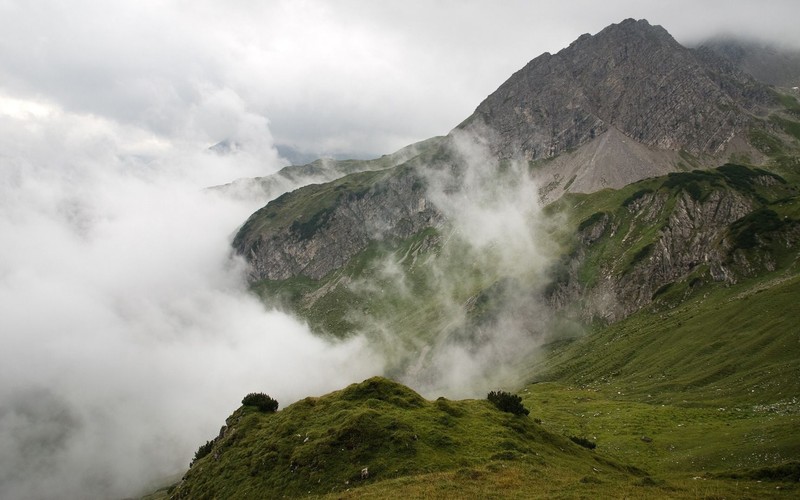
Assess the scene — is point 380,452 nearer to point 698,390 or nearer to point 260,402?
point 260,402

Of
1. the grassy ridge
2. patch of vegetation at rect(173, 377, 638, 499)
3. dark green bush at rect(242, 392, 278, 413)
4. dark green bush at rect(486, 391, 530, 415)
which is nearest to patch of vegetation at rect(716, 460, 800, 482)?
the grassy ridge

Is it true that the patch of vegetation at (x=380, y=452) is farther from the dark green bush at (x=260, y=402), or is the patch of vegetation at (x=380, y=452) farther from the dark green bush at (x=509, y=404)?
the dark green bush at (x=260, y=402)

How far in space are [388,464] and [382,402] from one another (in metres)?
11.5

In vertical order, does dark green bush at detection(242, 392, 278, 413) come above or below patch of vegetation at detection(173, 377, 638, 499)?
above

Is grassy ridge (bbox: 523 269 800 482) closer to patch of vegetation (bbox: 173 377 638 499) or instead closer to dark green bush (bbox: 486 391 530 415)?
dark green bush (bbox: 486 391 530 415)

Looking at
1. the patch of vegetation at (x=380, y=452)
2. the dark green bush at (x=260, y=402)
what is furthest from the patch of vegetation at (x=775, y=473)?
the dark green bush at (x=260, y=402)

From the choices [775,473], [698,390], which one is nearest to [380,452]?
[775,473]

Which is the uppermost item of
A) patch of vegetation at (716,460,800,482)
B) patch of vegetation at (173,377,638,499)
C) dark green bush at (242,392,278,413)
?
dark green bush at (242,392,278,413)

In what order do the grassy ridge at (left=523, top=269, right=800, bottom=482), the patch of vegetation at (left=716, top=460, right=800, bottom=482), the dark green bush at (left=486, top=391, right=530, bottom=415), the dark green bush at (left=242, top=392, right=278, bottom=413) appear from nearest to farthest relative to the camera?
the patch of vegetation at (left=716, top=460, right=800, bottom=482)
the dark green bush at (left=486, top=391, right=530, bottom=415)
the grassy ridge at (left=523, top=269, right=800, bottom=482)
the dark green bush at (left=242, top=392, right=278, bottom=413)

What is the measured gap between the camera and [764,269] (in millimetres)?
189250

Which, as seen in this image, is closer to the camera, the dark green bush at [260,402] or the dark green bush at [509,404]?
the dark green bush at [509,404]

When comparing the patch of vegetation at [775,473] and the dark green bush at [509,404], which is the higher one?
the dark green bush at [509,404]

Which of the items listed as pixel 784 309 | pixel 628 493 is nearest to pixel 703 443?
pixel 628 493

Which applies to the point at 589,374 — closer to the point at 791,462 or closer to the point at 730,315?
the point at 730,315
